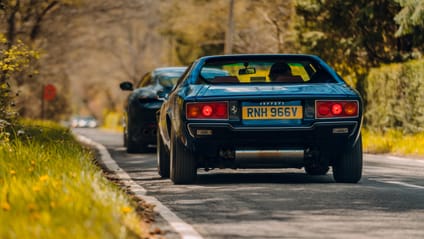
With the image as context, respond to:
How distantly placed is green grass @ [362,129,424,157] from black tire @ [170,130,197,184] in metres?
8.67

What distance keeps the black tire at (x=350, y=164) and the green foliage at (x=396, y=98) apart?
9144 millimetres

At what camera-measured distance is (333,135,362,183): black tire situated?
449 inches

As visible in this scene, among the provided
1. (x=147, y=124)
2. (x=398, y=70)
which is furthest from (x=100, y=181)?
(x=398, y=70)

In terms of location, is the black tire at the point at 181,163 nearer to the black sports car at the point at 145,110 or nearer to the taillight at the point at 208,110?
the taillight at the point at 208,110

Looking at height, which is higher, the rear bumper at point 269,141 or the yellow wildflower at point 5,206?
the rear bumper at point 269,141

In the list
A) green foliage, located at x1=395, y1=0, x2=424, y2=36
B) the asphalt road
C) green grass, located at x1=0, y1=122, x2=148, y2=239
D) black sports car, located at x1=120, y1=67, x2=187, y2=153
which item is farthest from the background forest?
green grass, located at x1=0, y1=122, x2=148, y2=239

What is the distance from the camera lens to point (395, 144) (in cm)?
2072

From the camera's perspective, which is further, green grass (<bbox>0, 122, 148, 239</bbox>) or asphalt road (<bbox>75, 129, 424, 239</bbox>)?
asphalt road (<bbox>75, 129, 424, 239</bbox>)

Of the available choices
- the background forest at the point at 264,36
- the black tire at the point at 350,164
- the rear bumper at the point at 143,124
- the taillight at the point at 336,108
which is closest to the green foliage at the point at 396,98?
the background forest at the point at 264,36

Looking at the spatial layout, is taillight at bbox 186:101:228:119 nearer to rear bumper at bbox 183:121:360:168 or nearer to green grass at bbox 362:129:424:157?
rear bumper at bbox 183:121:360:168

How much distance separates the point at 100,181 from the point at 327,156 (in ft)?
9.49

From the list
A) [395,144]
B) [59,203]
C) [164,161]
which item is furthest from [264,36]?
[59,203]

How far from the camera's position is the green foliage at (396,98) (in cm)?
2072

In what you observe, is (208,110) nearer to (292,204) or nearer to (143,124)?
(292,204)
